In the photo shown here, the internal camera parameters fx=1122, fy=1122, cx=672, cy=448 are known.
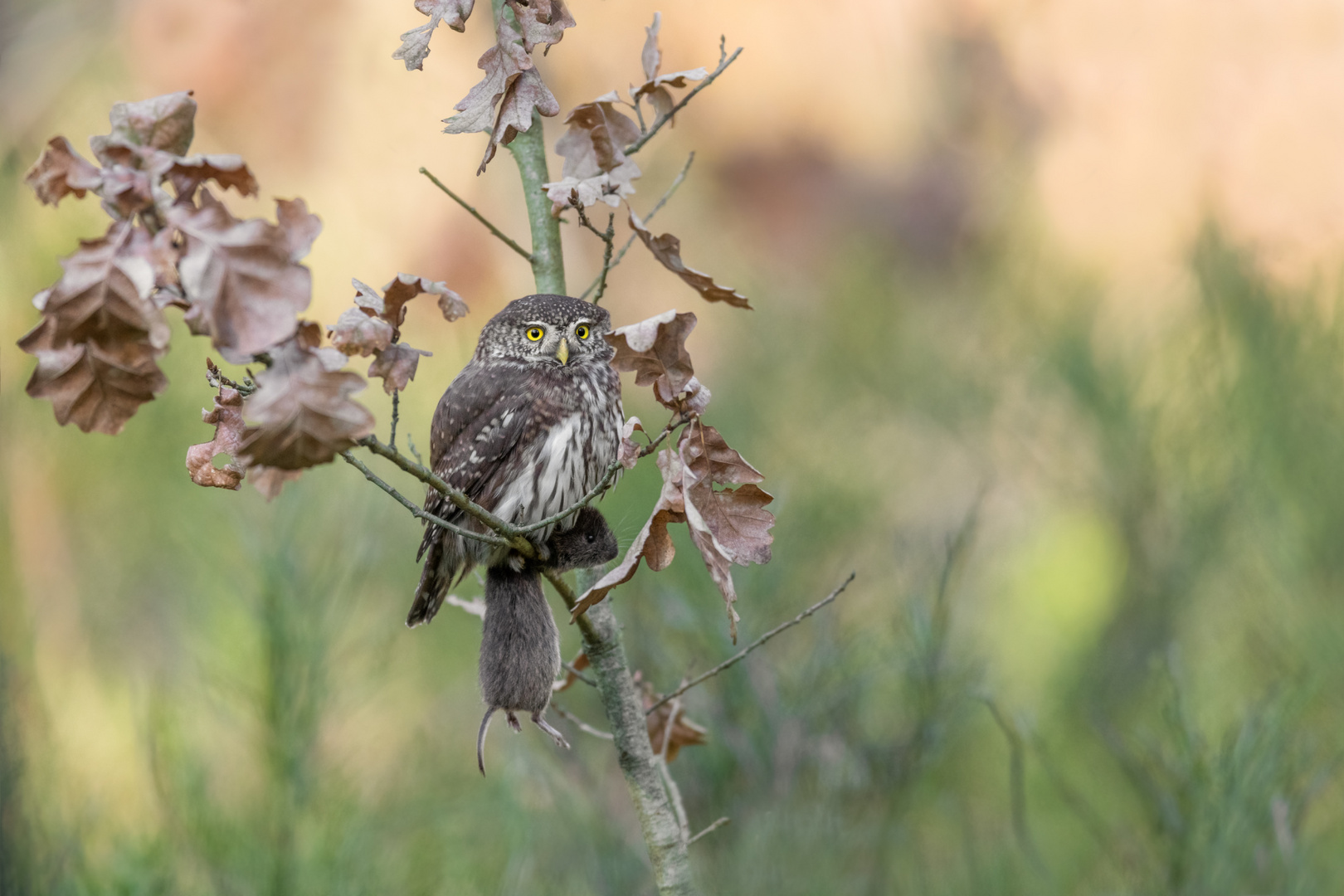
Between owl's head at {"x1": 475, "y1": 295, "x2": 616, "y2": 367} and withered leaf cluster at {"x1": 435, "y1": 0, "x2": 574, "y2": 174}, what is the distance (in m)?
0.46

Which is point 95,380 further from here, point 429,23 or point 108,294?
point 429,23

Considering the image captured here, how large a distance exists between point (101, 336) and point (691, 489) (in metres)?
0.48

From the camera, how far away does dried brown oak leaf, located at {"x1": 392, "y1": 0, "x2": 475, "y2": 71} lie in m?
1.10

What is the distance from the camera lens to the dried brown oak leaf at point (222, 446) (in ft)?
3.33

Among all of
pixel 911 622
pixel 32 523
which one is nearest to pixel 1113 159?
pixel 911 622

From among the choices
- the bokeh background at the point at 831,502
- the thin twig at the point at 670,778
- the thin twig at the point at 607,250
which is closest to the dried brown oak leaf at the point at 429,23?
the thin twig at the point at 607,250

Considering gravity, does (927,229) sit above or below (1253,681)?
above

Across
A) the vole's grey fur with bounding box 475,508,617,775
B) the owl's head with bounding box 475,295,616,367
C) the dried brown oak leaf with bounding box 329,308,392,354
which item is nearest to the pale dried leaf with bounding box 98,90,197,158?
the dried brown oak leaf with bounding box 329,308,392,354

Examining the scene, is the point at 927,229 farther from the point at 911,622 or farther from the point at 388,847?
the point at 388,847

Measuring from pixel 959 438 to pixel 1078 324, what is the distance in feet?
2.16

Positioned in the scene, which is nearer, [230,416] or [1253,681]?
[230,416]

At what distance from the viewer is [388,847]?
2770mm

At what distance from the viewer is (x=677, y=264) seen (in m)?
1.09

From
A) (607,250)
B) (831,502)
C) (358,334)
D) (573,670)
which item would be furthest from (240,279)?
(831,502)
